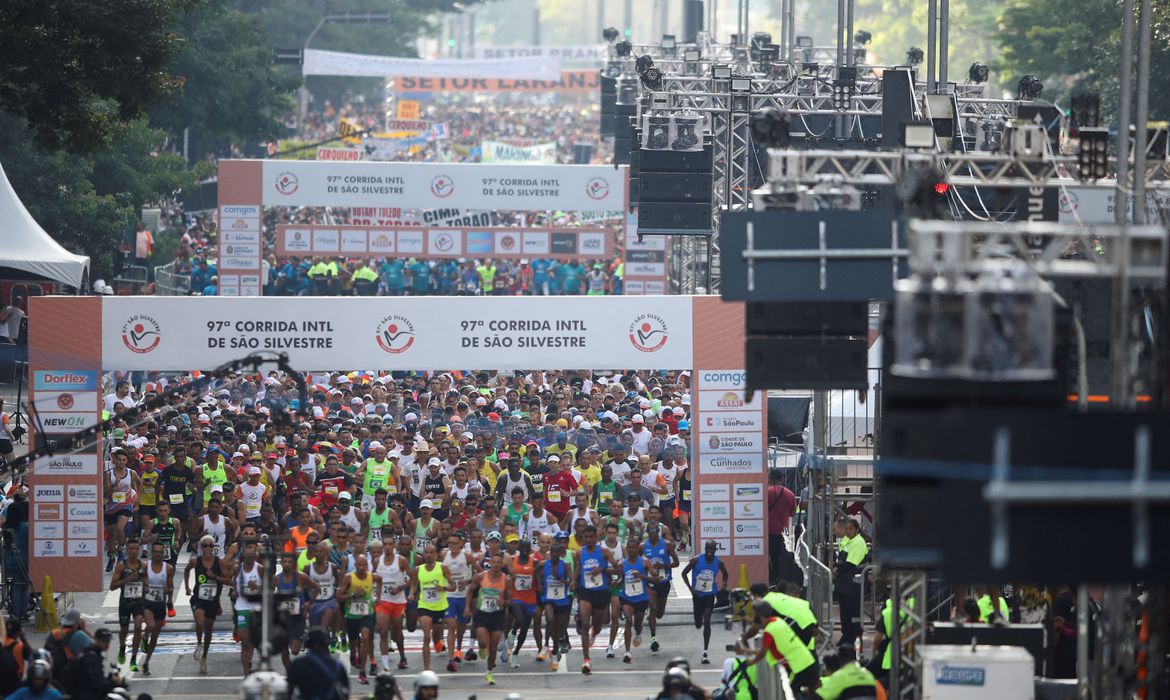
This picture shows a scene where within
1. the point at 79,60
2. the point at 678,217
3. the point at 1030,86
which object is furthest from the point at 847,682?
the point at 678,217

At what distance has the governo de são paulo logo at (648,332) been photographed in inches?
856

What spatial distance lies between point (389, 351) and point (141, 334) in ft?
8.87

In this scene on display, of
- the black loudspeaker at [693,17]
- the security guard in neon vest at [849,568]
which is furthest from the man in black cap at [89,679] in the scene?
the black loudspeaker at [693,17]

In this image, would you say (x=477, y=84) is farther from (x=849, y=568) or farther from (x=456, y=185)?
(x=849, y=568)

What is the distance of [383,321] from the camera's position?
21.5 m

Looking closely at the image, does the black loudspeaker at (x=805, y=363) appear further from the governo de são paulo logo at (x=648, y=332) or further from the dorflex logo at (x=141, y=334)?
→ the dorflex logo at (x=141, y=334)

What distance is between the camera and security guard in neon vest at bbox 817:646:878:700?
47.6 feet

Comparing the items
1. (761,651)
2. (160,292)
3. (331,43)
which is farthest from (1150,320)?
(331,43)

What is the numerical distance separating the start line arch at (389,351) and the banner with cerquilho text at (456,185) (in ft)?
65.8

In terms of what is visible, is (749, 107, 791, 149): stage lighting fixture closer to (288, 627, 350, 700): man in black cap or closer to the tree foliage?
(288, 627, 350, 700): man in black cap

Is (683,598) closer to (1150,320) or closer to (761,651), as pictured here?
(761,651)

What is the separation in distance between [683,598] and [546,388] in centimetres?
855

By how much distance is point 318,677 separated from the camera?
1452 cm

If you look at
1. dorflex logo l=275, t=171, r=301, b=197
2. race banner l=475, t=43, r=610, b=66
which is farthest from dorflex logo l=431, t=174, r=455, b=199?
race banner l=475, t=43, r=610, b=66
